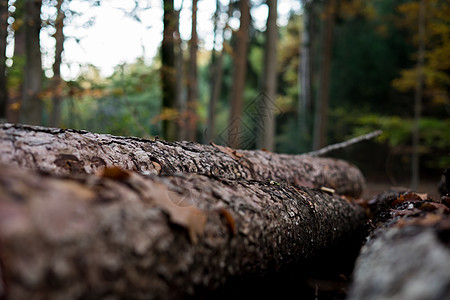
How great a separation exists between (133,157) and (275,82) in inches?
214

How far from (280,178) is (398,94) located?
12.1 m

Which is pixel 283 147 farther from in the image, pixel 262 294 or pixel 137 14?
pixel 262 294

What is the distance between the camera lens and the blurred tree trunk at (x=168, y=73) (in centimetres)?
774

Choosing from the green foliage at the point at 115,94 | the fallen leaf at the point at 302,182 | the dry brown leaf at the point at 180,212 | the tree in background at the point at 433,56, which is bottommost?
the fallen leaf at the point at 302,182

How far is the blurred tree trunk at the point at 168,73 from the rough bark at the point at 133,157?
544 centimetres

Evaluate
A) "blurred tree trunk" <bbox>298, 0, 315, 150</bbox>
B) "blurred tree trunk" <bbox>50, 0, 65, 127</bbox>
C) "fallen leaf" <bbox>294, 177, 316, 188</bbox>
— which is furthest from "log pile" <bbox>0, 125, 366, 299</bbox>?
"blurred tree trunk" <bbox>298, 0, 315, 150</bbox>

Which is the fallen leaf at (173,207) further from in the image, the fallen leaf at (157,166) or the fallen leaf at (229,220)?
the fallen leaf at (157,166)

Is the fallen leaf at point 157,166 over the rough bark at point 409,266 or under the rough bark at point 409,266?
over

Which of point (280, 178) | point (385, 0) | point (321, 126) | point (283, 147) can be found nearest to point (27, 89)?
point (280, 178)

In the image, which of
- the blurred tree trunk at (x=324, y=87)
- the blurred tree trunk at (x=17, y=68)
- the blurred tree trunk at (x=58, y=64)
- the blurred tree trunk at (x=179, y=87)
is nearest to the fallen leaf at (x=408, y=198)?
the blurred tree trunk at (x=58, y=64)

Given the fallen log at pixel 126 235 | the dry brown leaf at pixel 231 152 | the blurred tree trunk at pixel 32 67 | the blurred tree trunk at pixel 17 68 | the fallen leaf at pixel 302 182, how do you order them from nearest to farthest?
the fallen log at pixel 126 235 → the dry brown leaf at pixel 231 152 → the fallen leaf at pixel 302 182 → the blurred tree trunk at pixel 32 67 → the blurred tree trunk at pixel 17 68

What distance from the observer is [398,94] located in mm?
12492

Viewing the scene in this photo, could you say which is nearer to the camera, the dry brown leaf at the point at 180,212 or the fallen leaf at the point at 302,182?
the dry brown leaf at the point at 180,212

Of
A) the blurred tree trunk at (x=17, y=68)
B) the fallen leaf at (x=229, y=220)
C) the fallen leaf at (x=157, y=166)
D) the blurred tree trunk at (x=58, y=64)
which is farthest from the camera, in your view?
the blurred tree trunk at (x=58, y=64)
